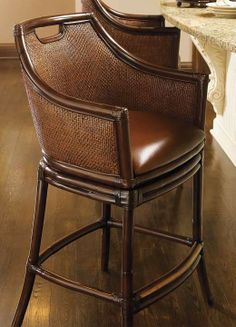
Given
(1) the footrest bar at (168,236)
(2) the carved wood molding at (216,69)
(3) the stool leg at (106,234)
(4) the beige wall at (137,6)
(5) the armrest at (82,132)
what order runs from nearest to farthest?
(5) the armrest at (82,132), (1) the footrest bar at (168,236), (3) the stool leg at (106,234), (2) the carved wood molding at (216,69), (4) the beige wall at (137,6)

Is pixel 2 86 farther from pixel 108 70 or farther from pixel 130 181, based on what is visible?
pixel 130 181

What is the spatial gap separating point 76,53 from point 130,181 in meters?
0.57

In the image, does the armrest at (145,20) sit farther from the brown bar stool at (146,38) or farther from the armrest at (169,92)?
the armrest at (169,92)

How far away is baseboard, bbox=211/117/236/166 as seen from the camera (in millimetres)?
3266

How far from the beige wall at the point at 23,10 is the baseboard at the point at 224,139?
3110 millimetres

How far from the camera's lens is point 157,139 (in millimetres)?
1710

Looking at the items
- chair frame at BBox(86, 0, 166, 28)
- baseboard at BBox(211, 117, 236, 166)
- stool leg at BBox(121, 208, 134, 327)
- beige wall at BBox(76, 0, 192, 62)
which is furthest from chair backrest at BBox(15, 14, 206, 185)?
beige wall at BBox(76, 0, 192, 62)

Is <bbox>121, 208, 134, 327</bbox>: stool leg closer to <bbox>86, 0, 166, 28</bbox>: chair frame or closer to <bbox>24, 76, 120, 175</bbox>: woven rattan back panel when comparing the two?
Answer: <bbox>24, 76, 120, 175</bbox>: woven rattan back panel

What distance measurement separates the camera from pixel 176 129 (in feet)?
5.88

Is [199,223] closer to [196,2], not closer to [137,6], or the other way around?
[196,2]

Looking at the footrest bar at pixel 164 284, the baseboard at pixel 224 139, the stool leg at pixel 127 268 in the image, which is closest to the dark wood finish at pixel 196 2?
the baseboard at pixel 224 139

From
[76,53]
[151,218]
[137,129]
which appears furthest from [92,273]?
[76,53]

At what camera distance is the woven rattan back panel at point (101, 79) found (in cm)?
182

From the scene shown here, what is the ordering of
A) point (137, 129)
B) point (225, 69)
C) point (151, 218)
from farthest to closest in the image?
1. point (225, 69)
2. point (151, 218)
3. point (137, 129)
